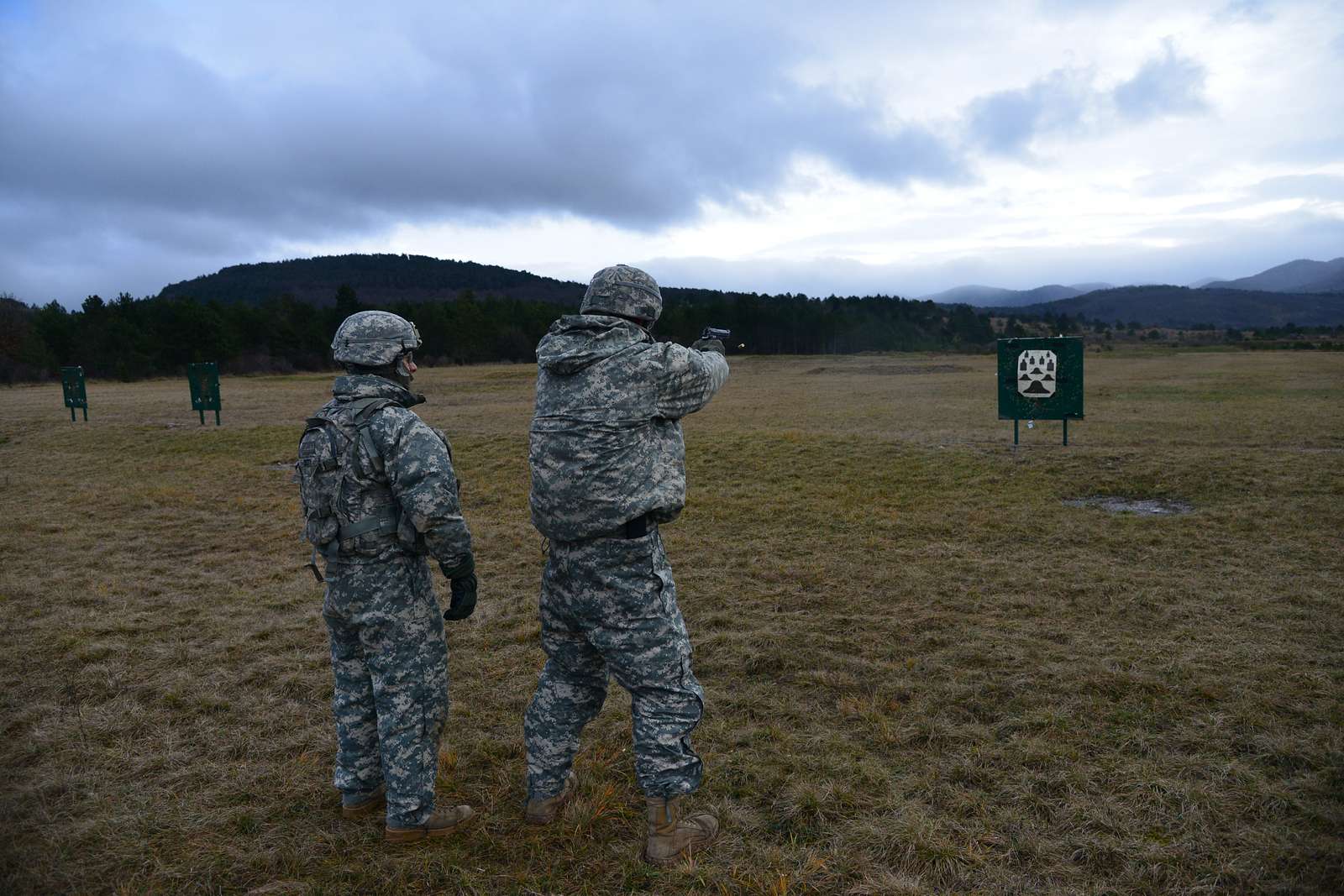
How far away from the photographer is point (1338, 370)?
32.4 meters

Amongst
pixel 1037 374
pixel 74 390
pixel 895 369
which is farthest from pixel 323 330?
pixel 1037 374

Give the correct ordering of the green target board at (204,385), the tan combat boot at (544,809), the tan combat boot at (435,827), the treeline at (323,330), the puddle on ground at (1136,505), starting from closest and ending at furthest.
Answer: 1. the tan combat boot at (435,827)
2. the tan combat boot at (544,809)
3. the puddle on ground at (1136,505)
4. the green target board at (204,385)
5. the treeline at (323,330)

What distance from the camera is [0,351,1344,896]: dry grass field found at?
11.6 ft

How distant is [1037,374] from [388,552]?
13.7 meters

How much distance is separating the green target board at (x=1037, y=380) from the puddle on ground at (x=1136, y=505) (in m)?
3.58

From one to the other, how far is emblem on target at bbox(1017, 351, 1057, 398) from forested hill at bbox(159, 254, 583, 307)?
367ft

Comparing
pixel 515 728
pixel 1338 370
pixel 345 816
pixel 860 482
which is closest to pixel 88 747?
pixel 345 816

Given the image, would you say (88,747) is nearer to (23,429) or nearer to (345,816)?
(345,816)

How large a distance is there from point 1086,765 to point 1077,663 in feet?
4.81

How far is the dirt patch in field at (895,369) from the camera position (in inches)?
1704

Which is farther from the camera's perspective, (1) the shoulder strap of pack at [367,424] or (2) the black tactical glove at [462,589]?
(2) the black tactical glove at [462,589]

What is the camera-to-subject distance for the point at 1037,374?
577 inches

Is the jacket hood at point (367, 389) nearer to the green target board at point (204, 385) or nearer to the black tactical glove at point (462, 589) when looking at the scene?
the black tactical glove at point (462, 589)

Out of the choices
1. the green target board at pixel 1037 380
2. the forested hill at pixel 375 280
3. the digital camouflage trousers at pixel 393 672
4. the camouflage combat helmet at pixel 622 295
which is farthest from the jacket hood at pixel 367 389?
the forested hill at pixel 375 280
